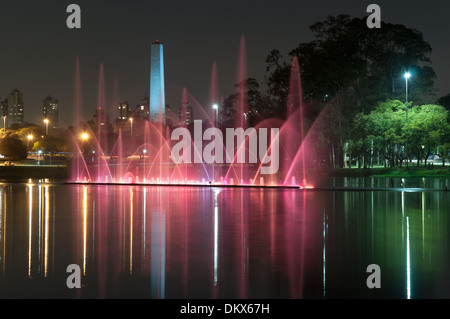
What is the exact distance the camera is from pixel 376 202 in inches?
977

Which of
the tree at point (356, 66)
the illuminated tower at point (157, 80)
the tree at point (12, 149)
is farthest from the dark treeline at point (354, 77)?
the tree at point (12, 149)

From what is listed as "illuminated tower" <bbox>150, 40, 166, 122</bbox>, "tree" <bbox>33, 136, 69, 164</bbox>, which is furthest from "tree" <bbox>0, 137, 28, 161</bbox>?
"tree" <bbox>33, 136, 69, 164</bbox>

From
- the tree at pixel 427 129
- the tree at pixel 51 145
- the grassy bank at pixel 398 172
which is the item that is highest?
the tree at pixel 51 145

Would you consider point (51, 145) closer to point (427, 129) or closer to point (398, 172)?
point (398, 172)

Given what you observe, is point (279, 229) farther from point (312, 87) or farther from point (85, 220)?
point (312, 87)

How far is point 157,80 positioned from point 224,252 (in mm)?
75943

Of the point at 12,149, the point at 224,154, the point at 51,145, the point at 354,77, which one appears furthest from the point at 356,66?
the point at 51,145

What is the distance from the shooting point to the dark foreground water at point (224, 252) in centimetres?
873

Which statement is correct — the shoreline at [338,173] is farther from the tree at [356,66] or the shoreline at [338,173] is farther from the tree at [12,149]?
the tree at [12,149]

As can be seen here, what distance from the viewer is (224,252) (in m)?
11.8

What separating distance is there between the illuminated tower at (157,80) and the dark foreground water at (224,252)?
65.9 m

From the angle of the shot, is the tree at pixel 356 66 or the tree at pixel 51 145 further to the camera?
the tree at pixel 51 145

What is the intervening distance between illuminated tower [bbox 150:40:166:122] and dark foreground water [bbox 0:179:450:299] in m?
65.9

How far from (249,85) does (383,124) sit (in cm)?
2517
